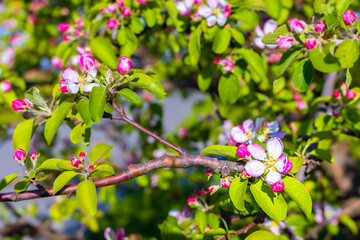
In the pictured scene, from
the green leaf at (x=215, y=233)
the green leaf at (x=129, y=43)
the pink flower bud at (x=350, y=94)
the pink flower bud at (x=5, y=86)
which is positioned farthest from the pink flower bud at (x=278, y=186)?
the pink flower bud at (x=5, y=86)

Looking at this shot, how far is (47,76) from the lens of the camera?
287 cm

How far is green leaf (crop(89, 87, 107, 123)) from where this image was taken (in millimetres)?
934

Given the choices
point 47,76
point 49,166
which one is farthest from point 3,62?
point 49,166

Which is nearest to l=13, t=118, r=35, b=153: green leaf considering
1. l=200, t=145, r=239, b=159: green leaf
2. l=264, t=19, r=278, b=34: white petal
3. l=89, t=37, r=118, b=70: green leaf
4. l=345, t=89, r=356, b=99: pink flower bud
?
l=89, t=37, r=118, b=70: green leaf

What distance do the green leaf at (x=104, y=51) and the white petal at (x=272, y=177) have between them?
75 cm

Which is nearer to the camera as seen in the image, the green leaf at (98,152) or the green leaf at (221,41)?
the green leaf at (98,152)

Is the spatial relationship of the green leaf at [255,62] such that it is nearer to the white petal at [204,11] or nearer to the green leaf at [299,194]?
the white petal at [204,11]

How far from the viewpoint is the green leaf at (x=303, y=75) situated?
44.1 inches

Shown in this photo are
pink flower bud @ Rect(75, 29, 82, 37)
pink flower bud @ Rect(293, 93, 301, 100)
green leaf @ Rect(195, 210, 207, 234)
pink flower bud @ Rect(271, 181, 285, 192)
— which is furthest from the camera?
pink flower bud @ Rect(293, 93, 301, 100)

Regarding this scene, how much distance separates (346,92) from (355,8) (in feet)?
3.49

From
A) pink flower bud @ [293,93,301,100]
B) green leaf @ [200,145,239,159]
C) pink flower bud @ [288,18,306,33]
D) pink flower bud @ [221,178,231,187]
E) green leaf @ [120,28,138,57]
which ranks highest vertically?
pink flower bud @ [288,18,306,33]

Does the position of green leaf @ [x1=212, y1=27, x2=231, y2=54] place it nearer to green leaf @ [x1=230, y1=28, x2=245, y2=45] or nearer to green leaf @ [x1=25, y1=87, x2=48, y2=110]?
green leaf @ [x1=230, y1=28, x2=245, y2=45]

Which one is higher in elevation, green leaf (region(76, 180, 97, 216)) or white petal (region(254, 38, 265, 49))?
white petal (region(254, 38, 265, 49))

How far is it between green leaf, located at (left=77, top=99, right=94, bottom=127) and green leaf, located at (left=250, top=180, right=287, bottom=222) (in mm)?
474
